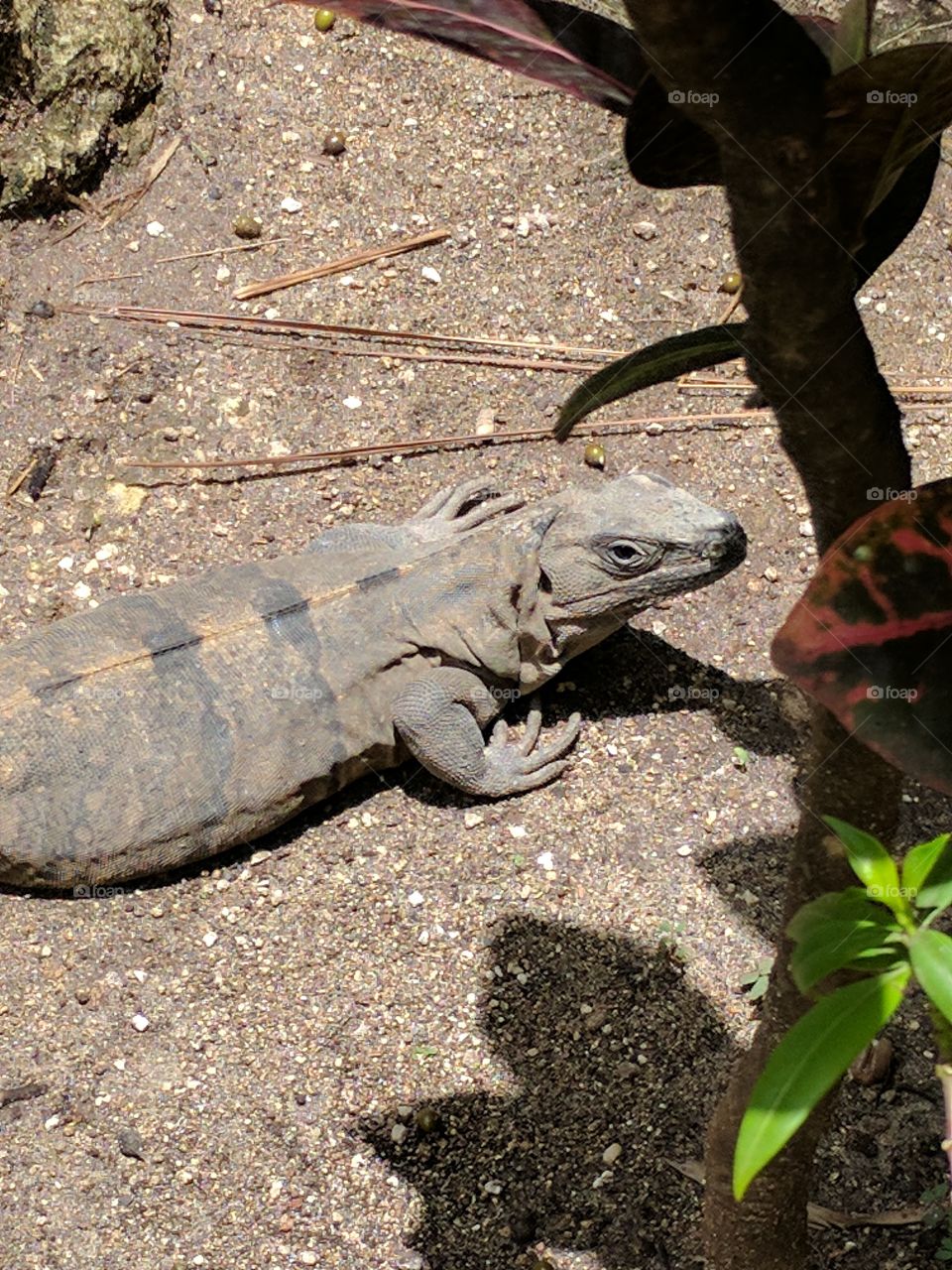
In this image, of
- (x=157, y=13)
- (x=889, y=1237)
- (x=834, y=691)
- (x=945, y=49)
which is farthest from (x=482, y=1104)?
(x=157, y=13)

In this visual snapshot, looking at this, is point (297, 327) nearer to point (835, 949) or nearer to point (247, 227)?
point (247, 227)

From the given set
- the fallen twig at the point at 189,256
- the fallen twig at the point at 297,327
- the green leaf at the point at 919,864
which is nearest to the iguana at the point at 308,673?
the fallen twig at the point at 297,327

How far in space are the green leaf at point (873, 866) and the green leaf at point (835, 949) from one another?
0.04 metres

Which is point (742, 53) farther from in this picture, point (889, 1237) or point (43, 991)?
point (43, 991)

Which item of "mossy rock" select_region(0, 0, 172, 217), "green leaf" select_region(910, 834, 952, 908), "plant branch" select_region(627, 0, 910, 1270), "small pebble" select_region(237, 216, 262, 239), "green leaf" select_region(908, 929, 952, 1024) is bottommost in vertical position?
"small pebble" select_region(237, 216, 262, 239)

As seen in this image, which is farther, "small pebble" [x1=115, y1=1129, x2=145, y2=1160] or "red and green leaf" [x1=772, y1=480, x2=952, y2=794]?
"small pebble" [x1=115, y1=1129, x2=145, y2=1160]

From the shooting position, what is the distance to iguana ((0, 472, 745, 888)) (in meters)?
4.08

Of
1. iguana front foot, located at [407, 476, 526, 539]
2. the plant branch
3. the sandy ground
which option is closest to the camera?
the plant branch

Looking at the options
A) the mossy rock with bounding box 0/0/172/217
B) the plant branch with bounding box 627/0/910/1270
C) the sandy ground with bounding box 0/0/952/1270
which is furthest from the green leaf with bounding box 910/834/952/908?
the mossy rock with bounding box 0/0/172/217

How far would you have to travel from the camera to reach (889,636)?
5.41 ft

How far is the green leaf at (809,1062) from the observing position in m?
1.60

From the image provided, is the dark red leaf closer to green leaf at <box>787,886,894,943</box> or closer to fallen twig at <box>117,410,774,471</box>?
green leaf at <box>787,886,894,943</box>

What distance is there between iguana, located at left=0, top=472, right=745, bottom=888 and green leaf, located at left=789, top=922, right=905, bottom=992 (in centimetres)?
→ 256

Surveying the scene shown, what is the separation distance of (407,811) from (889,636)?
9.44 feet
